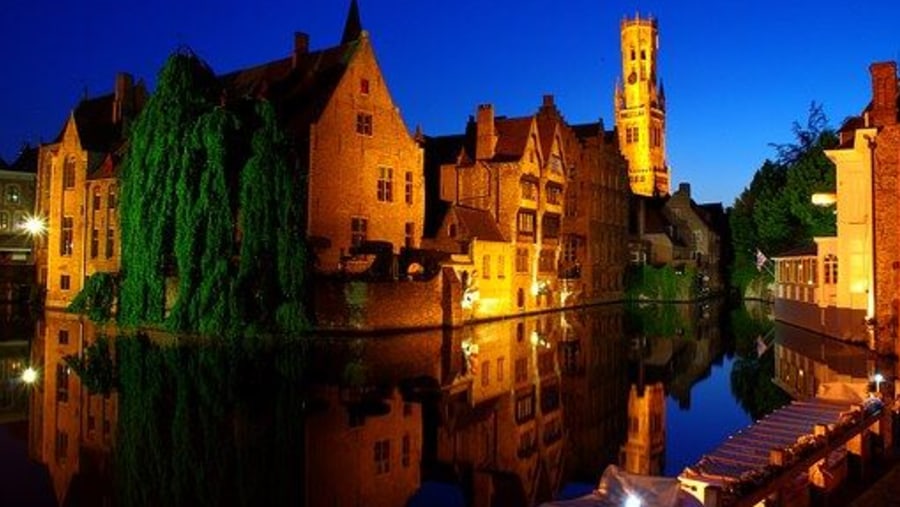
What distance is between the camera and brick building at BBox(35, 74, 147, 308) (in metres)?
50.0

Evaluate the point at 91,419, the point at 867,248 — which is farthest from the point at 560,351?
the point at 91,419

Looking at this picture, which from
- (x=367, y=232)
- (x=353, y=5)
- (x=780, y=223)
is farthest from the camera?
(x=353, y=5)

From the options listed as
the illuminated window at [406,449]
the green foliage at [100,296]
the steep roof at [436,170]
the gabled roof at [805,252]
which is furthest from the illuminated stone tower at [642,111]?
the illuminated window at [406,449]

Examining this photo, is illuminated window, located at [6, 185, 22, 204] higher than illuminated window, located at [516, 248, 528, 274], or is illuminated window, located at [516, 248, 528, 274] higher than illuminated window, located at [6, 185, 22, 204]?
illuminated window, located at [6, 185, 22, 204]

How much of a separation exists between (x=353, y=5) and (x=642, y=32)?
3181 inches

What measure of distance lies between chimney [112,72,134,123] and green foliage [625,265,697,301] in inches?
1780

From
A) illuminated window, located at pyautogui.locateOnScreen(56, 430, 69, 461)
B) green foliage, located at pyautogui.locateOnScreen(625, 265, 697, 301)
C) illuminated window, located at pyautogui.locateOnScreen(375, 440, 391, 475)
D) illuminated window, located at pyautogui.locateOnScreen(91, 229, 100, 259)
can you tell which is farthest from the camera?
green foliage, located at pyautogui.locateOnScreen(625, 265, 697, 301)

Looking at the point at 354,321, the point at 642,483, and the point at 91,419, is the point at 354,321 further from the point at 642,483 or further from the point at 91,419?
the point at 642,483

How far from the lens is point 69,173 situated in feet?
175

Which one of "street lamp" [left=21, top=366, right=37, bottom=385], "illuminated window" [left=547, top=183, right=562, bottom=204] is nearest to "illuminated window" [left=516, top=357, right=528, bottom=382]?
"street lamp" [left=21, top=366, right=37, bottom=385]

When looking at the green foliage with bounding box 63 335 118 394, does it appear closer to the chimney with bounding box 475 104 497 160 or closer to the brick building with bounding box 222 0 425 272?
the brick building with bounding box 222 0 425 272

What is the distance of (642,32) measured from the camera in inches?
5428

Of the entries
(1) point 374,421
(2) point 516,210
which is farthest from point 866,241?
(1) point 374,421

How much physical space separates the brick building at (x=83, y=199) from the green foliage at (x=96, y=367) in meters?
21.2
